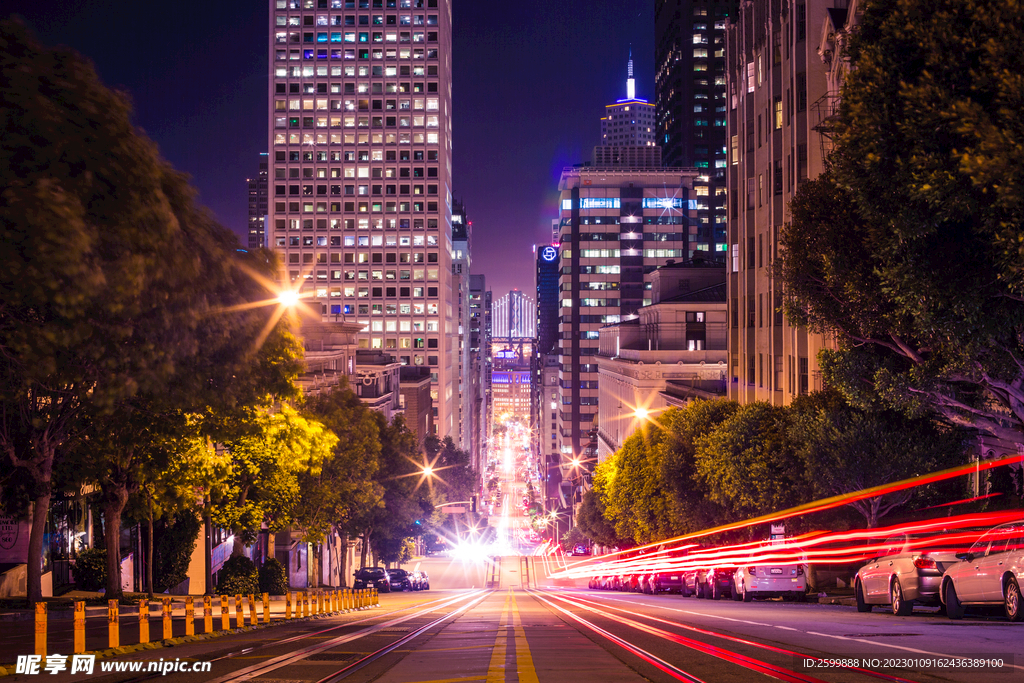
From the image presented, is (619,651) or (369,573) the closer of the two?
(619,651)

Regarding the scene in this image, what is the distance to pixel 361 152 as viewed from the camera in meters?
140

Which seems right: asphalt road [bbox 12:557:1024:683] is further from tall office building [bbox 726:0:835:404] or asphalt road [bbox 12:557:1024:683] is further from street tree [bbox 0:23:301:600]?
tall office building [bbox 726:0:835:404]

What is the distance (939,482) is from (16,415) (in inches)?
1084

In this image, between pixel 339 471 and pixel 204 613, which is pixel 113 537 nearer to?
pixel 204 613

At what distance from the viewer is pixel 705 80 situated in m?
192

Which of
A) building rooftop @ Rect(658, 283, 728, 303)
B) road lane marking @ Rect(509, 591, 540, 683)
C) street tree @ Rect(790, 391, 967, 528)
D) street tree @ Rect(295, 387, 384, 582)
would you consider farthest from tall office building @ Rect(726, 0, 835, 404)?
building rooftop @ Rect(658, 283, 728, 303)

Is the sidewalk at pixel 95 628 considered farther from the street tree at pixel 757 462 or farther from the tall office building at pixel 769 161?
the tall office building at pixel 769 161

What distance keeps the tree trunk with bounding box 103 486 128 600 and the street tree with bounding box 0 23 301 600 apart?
12212 millimetres

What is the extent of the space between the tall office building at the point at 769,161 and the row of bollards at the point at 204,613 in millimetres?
25995

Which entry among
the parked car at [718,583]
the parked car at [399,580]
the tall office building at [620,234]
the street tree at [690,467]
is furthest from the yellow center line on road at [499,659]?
the tall office building at [620,234]

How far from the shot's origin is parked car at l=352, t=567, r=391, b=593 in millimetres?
52281

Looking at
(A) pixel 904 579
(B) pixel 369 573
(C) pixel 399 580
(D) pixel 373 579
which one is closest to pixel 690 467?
(D) pixel 373 579

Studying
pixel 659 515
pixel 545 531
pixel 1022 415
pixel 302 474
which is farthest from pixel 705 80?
pixel 1022 415

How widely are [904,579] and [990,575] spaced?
293cm
